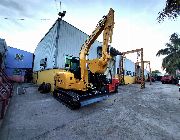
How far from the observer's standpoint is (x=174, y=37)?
38.4 m

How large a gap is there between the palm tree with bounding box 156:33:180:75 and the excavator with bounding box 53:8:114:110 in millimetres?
30999

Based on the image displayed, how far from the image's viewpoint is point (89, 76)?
32.3ft

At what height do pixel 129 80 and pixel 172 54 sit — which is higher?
pixel 172 54

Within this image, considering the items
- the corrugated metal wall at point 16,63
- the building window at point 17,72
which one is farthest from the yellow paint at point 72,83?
the building window at point 17,72

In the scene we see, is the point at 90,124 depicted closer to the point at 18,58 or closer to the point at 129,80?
the point at 18,58

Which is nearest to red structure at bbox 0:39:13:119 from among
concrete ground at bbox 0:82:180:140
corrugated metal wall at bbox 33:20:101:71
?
concrete ground at bbox 0:82:180:140

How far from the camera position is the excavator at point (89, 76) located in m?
8.99

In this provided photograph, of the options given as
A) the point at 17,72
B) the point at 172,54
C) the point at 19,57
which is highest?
the point at 172,54

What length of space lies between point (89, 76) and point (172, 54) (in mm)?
33968

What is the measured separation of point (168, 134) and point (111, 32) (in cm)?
579

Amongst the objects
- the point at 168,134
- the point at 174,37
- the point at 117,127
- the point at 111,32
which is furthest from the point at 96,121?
the point at 174,37

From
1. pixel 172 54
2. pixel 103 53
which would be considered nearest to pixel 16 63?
pixel 103 53

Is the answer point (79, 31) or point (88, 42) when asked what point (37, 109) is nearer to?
point (88, 42)

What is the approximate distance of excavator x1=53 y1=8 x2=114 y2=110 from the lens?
29.5 ft
